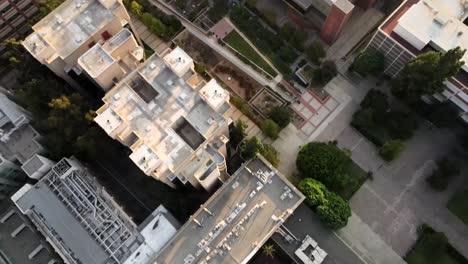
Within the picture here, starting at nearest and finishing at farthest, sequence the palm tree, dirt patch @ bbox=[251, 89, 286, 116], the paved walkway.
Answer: the palm tree < dirt patch @ bbox=[251, 89, 286, 116] < the paved walkway

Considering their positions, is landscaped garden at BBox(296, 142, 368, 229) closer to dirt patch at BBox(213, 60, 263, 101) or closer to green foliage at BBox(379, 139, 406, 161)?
green foliage at BBox(379, 139, 406, 161)

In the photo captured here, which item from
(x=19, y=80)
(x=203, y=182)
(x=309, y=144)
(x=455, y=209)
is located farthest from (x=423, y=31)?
(x=19, y=80)

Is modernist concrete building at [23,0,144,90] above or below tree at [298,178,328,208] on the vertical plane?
above

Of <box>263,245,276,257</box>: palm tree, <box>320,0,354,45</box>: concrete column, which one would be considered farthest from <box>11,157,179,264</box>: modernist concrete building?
<box>320,0,354,45</box>: concrete column

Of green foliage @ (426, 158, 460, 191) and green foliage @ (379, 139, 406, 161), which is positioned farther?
green foliage @ (426, 158, 460, 191)

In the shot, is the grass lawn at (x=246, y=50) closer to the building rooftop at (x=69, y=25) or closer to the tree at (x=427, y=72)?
the tree at (x=427, y=72)

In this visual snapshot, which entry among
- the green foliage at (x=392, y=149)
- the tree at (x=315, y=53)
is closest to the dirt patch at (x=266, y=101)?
the tree at (x=315, y=53)

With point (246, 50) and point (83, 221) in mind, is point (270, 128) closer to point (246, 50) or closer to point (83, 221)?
point (246, 50)
